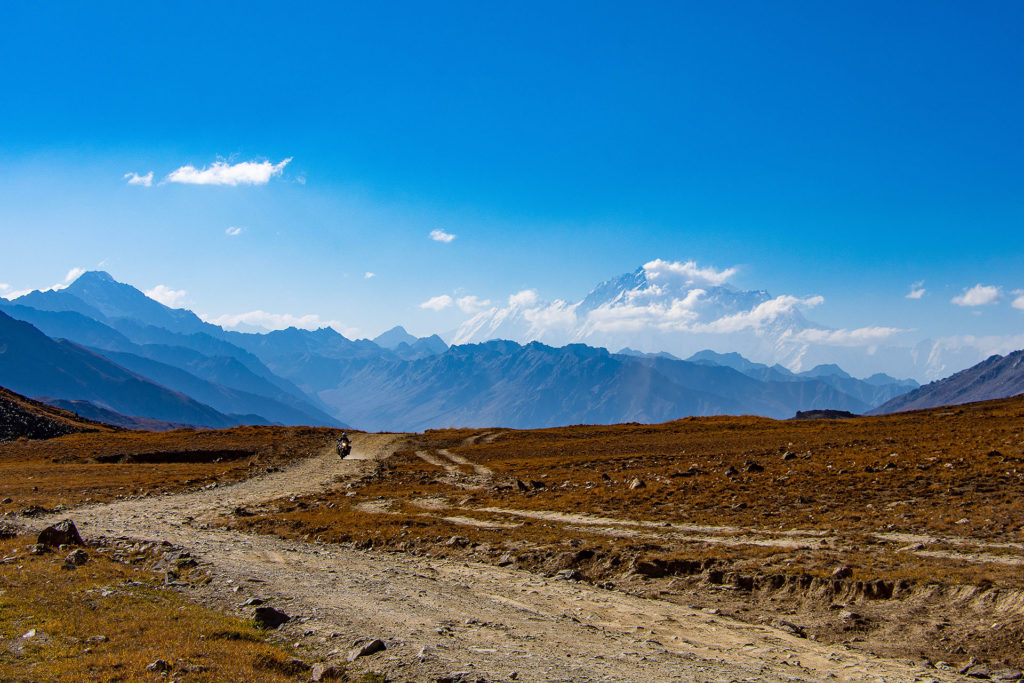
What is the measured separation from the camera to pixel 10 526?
24.1m

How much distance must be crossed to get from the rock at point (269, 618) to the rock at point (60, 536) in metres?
10.1

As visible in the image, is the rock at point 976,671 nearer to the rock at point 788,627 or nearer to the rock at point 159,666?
the rock at point 788,627

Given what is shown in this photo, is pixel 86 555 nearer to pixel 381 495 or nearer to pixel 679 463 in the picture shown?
pixel 381 495

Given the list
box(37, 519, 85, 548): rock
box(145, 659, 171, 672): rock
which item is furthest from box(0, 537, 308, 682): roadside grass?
box(37, 519, 85, 548): rock

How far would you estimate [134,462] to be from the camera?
63.4 meters

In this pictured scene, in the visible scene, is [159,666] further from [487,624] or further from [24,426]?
[24,426]

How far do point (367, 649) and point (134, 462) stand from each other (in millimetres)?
62106

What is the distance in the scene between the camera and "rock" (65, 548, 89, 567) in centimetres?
1845

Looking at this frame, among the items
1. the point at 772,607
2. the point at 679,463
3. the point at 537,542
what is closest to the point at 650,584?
the point at 772,607

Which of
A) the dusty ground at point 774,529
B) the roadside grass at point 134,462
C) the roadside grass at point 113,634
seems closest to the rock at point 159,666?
the roadside grass at point 113,634

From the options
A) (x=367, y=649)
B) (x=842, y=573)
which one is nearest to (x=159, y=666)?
(x=367, y=649)

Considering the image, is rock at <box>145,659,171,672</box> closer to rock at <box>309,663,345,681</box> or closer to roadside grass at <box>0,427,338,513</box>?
rock at <box>309,663,345,681</box>

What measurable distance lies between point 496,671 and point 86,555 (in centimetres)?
1496

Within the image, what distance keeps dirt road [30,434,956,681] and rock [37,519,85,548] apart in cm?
265
